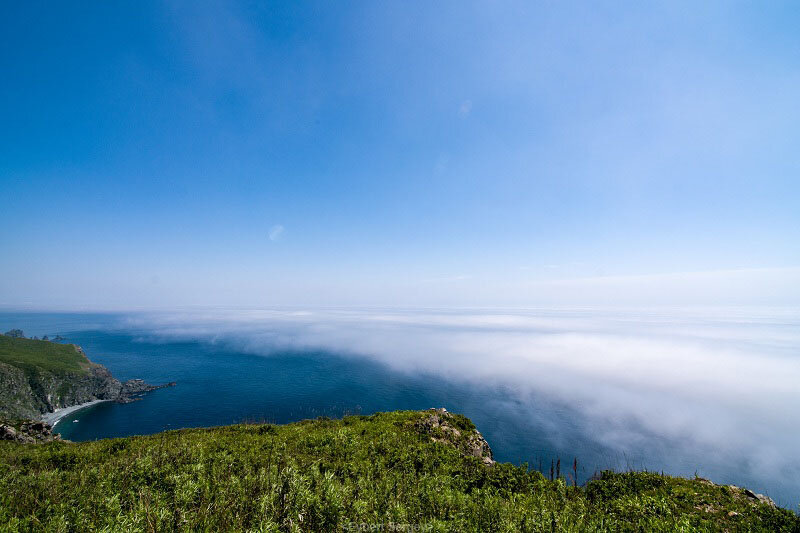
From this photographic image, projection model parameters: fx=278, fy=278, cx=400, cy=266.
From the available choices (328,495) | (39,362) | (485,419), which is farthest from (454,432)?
(39,362)

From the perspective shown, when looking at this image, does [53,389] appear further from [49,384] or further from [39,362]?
[39,362]

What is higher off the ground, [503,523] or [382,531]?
[382,531]

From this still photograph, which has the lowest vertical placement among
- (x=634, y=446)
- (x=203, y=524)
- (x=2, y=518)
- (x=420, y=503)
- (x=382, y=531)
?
(x=634, y=446)

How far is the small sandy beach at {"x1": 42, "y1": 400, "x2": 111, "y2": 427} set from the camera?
456 feet

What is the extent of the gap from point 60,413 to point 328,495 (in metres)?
237

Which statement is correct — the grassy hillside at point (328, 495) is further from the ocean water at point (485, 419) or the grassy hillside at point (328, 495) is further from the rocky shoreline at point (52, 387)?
the rocky shoreline at point (52, 387)

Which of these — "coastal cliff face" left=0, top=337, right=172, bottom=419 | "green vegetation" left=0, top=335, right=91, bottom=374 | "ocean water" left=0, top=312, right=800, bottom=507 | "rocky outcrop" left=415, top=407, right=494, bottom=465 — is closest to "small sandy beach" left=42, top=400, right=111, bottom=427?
"coastal cliff face" left=0, top=337, right=172, bottom=419

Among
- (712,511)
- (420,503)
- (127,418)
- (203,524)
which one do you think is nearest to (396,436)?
(420,503)

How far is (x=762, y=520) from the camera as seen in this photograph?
16.7 m

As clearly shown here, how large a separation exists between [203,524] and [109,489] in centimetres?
655

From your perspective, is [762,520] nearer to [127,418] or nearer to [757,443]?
[127,418]

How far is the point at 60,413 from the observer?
14938 centimetres

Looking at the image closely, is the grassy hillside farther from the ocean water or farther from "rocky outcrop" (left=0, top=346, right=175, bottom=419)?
"rocky outcrop" (left=0, top=346, right=175, bottom=419)

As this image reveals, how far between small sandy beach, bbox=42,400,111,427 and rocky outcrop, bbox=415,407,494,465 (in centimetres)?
20530
